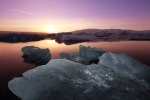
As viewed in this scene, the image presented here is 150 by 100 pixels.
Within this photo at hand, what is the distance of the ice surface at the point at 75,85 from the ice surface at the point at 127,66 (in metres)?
0.39

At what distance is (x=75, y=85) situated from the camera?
3.77 meters

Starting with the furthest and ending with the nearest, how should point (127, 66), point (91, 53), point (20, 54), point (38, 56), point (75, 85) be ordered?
point (20, 54)
point (91, 53)
point (38, 56)
point (127, 66)
point (75, 85)

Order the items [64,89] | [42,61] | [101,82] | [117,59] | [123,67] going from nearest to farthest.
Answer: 1. [64,89]
2. [101,82]
3. [123,67]
4. [117,59]
5. [42,61]

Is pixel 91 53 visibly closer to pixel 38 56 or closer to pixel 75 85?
A: pixel 38 56

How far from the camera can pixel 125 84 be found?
3.95m

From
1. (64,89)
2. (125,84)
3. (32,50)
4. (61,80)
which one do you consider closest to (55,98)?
(64,89)

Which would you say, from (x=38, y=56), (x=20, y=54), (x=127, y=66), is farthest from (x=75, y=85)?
(x=20, y=54)

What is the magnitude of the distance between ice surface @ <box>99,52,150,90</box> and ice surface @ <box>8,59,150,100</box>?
0.39 metres

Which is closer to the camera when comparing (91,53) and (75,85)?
(75,85)

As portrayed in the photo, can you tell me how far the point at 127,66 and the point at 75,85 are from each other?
92.3 inches

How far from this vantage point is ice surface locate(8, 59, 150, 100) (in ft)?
11.5

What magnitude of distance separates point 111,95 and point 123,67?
1964 millimetres

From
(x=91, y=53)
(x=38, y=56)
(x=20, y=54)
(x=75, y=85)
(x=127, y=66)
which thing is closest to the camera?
(x=75, y=85)

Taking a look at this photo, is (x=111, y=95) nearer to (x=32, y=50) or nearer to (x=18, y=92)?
(x=18, y=92)
